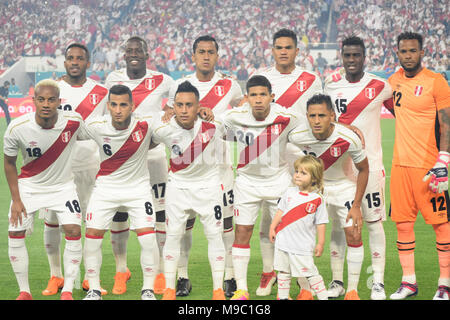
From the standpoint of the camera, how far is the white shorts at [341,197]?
17.1ft

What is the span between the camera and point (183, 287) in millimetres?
5586

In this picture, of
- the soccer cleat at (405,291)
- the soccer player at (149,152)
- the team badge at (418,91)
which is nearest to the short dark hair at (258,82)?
the soccer player at (149,152)

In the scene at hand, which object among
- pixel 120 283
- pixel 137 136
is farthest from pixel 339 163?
pixel 120 283

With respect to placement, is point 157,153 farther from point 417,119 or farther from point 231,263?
point 417,119

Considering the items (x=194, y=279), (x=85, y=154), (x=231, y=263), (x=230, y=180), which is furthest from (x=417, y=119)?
(x=85, y=154)

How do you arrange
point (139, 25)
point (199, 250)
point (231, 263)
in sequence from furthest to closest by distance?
point (139, 25) < point (199, 250) < point (231, 263)

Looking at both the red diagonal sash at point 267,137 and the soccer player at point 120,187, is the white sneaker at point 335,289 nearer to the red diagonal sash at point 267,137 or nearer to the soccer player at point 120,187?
the red diagonal sash at point 267,137

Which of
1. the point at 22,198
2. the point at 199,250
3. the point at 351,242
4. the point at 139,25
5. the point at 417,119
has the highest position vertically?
the point at 139,25

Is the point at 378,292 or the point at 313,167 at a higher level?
the point at 313,167

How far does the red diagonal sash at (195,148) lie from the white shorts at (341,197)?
1.06 metres

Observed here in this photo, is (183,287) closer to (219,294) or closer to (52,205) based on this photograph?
(219,294)

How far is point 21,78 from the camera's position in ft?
75.3

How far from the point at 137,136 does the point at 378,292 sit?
7.81ft

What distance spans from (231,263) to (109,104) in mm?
1775
